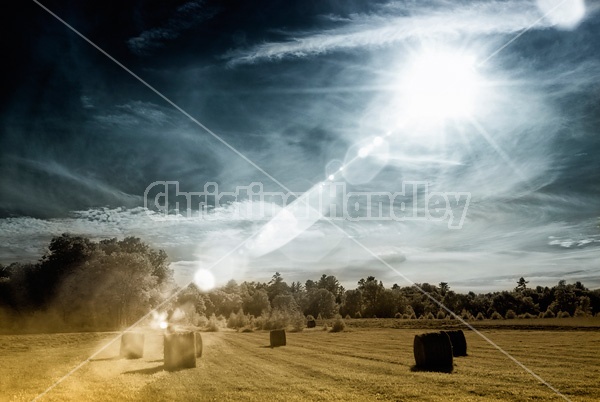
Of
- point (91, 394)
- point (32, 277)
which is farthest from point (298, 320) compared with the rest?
point (91, 394)

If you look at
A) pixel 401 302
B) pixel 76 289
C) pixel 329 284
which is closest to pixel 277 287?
pixel 329 284

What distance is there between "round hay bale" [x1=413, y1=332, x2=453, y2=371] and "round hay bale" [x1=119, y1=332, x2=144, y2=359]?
1590 centimetres

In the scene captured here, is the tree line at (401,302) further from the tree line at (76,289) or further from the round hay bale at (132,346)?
the round hay bale at (132,346)

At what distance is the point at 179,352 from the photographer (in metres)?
18.6

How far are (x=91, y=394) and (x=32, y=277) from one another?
5617cm

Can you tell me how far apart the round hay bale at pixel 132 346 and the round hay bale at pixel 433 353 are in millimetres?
15900

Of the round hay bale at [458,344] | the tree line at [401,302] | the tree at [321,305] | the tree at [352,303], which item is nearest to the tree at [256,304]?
the tree line at [401,302]

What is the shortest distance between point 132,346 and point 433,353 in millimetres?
16941

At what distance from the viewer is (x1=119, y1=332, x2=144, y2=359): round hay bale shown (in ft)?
76.3

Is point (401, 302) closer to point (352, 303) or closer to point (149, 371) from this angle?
point (352, 303)

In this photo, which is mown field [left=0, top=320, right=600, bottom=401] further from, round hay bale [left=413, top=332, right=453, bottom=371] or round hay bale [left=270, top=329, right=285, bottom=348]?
round hay bale [left=270, top=329, right=285, bottom=348]

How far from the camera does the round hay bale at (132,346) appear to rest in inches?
915

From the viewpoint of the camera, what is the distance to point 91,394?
1229 centimetres

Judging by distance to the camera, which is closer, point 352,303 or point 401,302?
point 401,302
